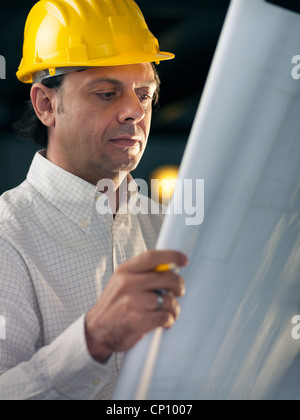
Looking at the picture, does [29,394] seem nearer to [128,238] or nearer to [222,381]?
[222,381]

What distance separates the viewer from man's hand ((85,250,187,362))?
714 millimetres

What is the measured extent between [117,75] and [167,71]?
2884 millimetres

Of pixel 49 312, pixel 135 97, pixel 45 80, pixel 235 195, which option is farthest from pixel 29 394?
pixel 45 80

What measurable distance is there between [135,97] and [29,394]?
801mm

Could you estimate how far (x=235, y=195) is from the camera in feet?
2.32

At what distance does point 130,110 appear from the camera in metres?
1.44

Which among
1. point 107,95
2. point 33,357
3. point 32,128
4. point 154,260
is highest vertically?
point 107,95

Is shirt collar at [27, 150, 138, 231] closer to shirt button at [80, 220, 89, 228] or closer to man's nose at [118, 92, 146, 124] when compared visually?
shirt button at [80, 220, 89, 228]

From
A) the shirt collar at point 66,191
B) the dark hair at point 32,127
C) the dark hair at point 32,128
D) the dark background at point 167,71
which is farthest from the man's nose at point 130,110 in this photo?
the dark background at point 167,71

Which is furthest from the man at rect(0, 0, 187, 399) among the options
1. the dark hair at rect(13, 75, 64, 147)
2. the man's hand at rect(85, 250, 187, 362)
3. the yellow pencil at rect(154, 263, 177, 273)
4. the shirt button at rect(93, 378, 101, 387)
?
the yellow pencil at rect(154, 263, 177, 273)

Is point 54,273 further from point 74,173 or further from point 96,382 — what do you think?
point 96,382

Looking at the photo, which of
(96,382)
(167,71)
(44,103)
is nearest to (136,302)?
(96,382)

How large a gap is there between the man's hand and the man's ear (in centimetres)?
93
